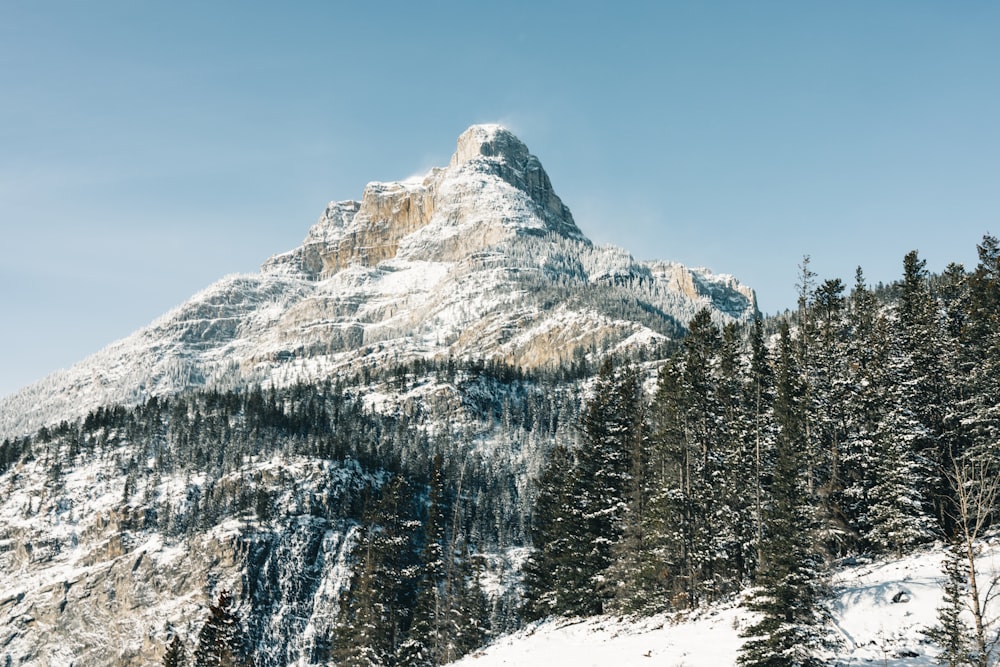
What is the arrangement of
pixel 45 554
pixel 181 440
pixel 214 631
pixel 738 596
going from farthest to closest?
pixel 181 440, pixel 45 554, pixel 214 631, pixel 738 596

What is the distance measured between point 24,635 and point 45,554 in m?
15.4

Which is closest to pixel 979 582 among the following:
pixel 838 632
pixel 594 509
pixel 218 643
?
pixel 838 632

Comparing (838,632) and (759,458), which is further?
(759,458)

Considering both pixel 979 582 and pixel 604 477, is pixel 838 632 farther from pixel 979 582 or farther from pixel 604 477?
pixel 604 477

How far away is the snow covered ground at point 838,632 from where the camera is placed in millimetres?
25719

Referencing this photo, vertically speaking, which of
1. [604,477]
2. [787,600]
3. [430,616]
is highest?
[604,477]

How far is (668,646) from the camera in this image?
29.6 meters

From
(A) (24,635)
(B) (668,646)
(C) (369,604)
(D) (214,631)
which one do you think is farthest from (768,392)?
(A) (24,635)

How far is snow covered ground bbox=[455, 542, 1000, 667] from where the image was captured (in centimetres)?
2572

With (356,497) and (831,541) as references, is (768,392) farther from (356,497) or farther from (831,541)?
(356,497)

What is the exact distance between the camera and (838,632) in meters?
27.4

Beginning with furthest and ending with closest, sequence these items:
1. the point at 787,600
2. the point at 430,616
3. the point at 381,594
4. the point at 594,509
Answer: the point at 430,616, the point at 381,594, the point at 594,509, the point at 787,600

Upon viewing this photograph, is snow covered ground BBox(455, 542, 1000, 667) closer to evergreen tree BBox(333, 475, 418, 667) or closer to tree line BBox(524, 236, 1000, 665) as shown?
tree line BBox(524, 236, 1000, 665)

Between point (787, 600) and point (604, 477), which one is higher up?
point (604, 477)
